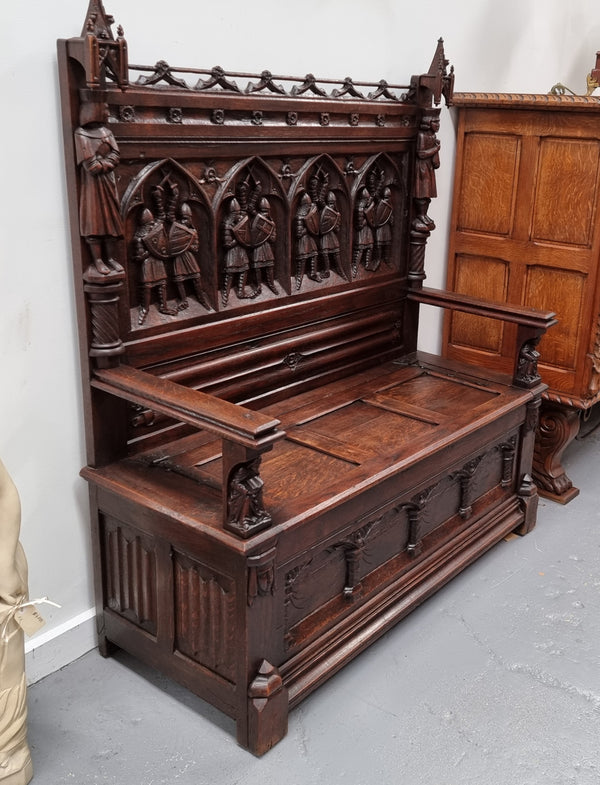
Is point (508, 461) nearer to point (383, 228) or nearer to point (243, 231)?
point (383, 228)

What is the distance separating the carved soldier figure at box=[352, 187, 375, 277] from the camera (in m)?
3.03

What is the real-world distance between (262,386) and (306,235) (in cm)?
54

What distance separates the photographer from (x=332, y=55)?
2.87 m

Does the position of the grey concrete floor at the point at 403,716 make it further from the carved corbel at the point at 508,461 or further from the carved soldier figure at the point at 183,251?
the carved soldier figure at the point at 183,251

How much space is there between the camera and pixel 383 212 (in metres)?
3.13

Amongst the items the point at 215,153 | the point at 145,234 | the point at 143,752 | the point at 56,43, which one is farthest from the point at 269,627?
the point at 56,43

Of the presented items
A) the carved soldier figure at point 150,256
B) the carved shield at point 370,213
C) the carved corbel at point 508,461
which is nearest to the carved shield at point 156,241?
the carved soldier figure at point 150,256

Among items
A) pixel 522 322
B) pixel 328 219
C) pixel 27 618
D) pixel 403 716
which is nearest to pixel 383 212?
pixel 328 219


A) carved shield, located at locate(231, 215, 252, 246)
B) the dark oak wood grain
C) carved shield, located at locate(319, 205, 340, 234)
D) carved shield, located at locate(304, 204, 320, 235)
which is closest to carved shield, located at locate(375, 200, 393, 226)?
carved shield, located at locate(319, 205, 340, 234)

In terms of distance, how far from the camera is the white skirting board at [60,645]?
2406 mm

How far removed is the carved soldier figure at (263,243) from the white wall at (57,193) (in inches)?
17.4

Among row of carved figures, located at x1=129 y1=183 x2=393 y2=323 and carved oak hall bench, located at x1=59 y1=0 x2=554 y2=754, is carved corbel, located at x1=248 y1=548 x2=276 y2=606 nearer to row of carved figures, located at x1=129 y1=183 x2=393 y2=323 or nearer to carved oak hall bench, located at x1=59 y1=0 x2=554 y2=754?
carved oak hall bench, located at x1=59 y1=0 x2=554 y2=754

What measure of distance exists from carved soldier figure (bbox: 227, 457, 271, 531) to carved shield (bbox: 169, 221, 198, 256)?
0.76m

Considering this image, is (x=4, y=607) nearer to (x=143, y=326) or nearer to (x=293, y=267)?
(x=143, y=326)
